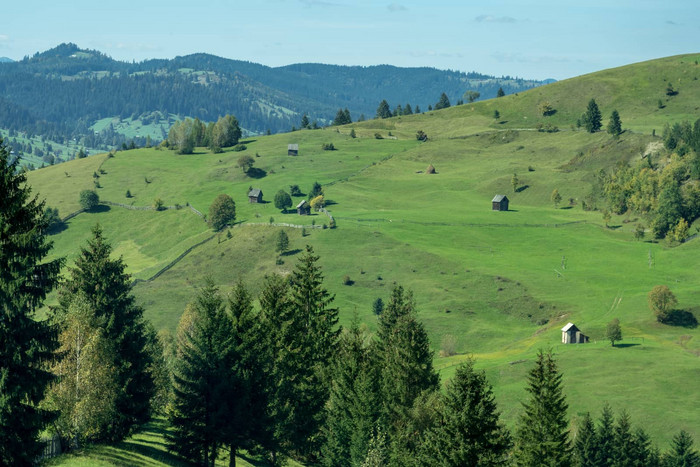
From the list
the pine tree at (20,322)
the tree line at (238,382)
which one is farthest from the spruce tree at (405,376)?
the pine tree at (20,322)

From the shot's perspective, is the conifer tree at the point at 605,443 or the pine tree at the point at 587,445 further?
the pine tree at the point at 587,445

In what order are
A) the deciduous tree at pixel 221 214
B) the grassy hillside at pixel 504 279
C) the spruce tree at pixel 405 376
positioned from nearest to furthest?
the spruce tree at pixel 405 376 < the grassy hillside at pixel 504 279 < the deciduous tree at pixel 221 214

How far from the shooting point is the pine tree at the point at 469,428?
129 ft

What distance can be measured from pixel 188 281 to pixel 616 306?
278 feet

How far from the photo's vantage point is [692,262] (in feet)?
499

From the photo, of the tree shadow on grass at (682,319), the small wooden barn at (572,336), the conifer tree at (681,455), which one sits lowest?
the conifer tree at (681,455)

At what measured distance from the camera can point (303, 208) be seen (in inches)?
7574

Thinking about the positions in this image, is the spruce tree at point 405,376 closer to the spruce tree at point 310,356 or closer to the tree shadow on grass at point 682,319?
the spruce tree at point 310,356

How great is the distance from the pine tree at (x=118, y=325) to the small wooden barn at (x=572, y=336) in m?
79.8

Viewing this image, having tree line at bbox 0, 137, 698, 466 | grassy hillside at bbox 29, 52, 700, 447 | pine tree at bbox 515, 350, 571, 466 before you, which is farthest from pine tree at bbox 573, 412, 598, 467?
pine tree at bbox 515, 350, 571, 466

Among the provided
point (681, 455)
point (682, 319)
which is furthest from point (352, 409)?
point (682, 319)

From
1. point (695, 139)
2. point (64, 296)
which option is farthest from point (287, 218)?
point (64, 296)

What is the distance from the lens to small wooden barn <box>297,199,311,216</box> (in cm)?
19212

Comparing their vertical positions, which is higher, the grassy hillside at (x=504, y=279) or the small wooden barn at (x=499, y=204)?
the small wooden barn at (x=499, y=204)
